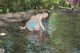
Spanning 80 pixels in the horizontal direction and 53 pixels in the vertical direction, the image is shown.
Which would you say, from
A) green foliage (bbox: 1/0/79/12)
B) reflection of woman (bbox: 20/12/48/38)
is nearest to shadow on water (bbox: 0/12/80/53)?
reflection of woman (bbox: 20/12/48/38)

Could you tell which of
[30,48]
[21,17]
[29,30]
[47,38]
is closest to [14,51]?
[30,48]

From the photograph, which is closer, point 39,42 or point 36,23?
point 39,42

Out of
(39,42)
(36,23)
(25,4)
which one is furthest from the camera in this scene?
(25,4)

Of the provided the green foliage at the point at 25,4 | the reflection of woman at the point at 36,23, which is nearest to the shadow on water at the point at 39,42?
the reflection of woman at the point at 36,23

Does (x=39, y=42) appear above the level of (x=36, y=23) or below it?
below

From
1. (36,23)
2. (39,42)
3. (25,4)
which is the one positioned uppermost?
(36,23)

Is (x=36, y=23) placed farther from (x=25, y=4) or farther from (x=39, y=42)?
(x=25, y=4)

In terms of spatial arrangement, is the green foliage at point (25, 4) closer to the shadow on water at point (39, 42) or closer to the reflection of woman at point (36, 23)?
the shadow on water at point (39, 42)

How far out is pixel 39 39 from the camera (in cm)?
1645

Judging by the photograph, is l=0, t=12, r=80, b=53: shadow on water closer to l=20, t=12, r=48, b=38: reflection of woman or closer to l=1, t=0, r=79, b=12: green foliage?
l=20, t=12, r=48, b=38: reflection of woman

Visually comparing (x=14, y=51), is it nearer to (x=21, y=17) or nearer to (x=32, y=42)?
(x=32, y=42)

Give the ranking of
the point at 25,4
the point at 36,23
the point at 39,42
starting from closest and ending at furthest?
the point at 39,42
the point at 36,23
the point at 25,4

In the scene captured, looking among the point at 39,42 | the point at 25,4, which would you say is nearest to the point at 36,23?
the point at 39,42

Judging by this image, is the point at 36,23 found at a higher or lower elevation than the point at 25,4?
higher
